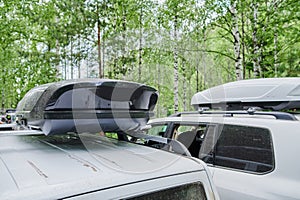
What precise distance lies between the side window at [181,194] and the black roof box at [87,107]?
0.84 m

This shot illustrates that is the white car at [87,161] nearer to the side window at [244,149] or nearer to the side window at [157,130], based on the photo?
the side window at [244,149]

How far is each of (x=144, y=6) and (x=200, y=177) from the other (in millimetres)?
12347

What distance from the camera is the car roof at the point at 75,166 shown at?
102cm

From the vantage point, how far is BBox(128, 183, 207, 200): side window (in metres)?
1.13

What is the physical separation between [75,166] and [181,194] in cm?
53

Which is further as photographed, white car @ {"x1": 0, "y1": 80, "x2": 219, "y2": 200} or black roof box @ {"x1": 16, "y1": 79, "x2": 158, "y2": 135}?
black roof box @ {"x1": 16, "y1": 79, "x2": 158, "y2": 135}

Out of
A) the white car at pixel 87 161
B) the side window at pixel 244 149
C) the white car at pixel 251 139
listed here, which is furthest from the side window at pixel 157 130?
the white car at pixel 87 161

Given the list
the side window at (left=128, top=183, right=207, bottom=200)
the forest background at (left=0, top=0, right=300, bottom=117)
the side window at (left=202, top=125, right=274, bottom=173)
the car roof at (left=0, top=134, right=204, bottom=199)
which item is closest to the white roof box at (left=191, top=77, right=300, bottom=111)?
the side window at (left=202, top=125, right=274, bottom=173)

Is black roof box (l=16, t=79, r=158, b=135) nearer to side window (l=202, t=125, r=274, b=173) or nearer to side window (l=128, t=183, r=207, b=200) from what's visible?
side window (l=128, t=183, r=207, b=200)

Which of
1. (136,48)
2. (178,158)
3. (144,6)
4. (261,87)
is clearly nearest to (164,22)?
(144,6)

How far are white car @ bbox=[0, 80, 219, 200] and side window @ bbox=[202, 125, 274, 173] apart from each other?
1.08 metres

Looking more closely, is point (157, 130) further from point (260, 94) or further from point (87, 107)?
point (87, 107)

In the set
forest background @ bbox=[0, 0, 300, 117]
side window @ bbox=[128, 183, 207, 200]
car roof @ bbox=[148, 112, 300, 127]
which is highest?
forest background @ bbox=[0, 0, 300, 117]

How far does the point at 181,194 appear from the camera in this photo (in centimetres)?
123
